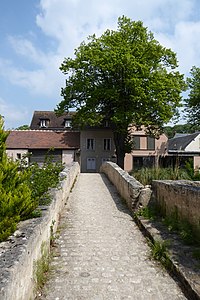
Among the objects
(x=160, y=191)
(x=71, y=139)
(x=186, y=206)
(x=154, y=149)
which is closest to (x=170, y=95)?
(x=154, y=149)

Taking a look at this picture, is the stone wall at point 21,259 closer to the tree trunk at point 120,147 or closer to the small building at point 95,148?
the tree trunk at point 120,147

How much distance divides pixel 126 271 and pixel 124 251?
2.77 ft

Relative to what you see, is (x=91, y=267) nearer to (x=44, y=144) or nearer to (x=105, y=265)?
(x=105, y=265)

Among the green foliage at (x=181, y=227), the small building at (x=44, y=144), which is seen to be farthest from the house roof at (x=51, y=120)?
the green foliage at (x=181, y=227)

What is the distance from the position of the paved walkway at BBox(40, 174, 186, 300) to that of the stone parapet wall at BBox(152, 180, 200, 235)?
35.0 inches

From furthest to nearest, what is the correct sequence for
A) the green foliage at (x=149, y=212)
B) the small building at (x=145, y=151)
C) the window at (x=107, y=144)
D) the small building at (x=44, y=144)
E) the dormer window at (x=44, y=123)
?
the dormer window at (x=44, y=123) → the small building at (x=145, y=151) → the window at (x=107, y=144) → the small building at (x=44, y=144) → the green foliage at (x=149, y=212)

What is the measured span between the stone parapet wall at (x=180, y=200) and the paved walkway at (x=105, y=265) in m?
0.89

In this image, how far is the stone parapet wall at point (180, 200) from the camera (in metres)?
Answer: 4.98

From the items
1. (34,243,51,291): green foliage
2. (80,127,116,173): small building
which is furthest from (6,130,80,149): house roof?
(34,243,51,291): green foliage

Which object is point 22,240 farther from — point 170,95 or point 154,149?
point 154,149

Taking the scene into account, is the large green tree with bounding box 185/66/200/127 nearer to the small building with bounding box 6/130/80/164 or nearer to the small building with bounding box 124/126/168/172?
the small building with bounding box 124/126/168/172

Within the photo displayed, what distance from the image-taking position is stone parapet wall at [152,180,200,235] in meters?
4.98

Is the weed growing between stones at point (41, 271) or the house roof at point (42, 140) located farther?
the house roof at point (42, 140)

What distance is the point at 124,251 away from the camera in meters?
4.90
